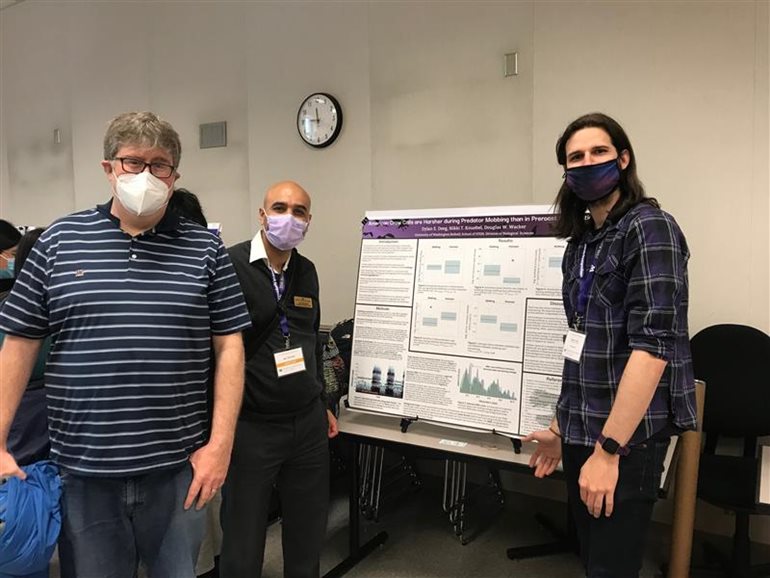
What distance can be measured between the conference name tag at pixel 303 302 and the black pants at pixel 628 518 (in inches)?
41.2

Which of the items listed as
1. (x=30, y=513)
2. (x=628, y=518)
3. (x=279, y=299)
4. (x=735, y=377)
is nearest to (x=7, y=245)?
(x=279, y=299)

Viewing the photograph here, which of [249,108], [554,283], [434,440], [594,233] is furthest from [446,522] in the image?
[249,108]

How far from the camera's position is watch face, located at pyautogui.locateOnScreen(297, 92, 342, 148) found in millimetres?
3609

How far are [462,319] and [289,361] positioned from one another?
0.87 m

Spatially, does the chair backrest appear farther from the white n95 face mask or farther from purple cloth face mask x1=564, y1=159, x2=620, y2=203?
the white n95 face mask

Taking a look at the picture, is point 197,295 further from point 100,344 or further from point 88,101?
point 88,101

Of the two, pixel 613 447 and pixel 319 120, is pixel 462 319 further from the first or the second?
pixel 319 120

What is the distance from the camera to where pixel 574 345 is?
146cm

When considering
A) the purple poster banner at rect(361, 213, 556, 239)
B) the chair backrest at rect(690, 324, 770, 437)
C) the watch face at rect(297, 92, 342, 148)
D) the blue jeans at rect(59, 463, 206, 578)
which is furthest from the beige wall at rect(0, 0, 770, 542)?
the blue jeans at rect(59, 463, 206, 578)

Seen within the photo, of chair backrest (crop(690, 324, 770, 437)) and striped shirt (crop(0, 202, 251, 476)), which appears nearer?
striped shirt (crop(0, 202, 251, 476))

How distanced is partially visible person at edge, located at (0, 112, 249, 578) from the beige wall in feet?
7.18

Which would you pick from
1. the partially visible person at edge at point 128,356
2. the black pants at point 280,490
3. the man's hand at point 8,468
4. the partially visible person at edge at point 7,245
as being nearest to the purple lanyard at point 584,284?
the partially visible person at edge at point 128,356

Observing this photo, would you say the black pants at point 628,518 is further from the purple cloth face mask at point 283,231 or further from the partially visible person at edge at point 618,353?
the purple cloth face mask at point 283,231

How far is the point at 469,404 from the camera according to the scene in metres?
2.39
